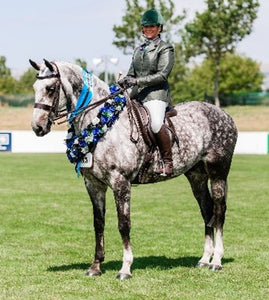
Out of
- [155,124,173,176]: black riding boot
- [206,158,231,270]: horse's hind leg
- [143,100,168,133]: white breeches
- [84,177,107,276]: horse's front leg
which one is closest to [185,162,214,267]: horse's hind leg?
[206,158,231,270]: horse's hind leg

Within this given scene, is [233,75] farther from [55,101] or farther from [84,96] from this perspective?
[55,101]

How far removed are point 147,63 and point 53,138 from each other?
30424 mm

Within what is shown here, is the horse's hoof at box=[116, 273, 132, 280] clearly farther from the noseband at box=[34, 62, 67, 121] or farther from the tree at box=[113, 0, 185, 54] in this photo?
the tree at box=[113, 0, 185, 54]

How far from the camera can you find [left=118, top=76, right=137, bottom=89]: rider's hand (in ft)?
27.5

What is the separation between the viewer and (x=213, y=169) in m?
9.52

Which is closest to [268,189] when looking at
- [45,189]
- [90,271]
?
[45,189]

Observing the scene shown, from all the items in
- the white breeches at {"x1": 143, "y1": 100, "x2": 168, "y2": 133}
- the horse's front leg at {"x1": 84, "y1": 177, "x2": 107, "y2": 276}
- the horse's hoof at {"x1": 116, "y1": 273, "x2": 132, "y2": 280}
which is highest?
the white breeches at {"x1": 143, "y1": 100, "x2": 168, "y2": 133}

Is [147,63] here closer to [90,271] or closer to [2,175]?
[90,271]

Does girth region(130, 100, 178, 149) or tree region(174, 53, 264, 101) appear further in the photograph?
tree region(174, 53, 264, 101)

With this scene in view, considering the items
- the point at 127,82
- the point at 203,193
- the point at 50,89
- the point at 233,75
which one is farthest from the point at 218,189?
the point at 233,75

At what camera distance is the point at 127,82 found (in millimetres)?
8445

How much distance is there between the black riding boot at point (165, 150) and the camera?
854cm

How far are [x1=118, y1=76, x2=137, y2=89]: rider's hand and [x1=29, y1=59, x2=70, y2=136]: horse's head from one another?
2.76 ft

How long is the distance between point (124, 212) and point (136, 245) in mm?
3011
